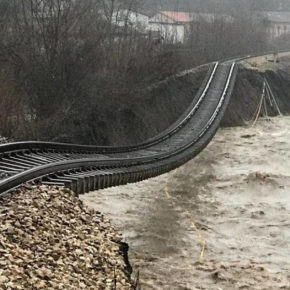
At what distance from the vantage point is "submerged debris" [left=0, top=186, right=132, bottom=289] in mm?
8773

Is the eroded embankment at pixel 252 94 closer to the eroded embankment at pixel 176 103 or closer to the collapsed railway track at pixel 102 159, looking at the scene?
the eroded embankment at pixel 176 103

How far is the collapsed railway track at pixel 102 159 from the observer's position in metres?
14.2

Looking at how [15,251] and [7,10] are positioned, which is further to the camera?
[7,10]

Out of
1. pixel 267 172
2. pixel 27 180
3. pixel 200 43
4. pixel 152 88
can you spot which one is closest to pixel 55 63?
pixel 152 88

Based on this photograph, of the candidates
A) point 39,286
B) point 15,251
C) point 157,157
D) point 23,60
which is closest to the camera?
point 39,286

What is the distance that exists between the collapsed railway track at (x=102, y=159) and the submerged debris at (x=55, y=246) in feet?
2.92

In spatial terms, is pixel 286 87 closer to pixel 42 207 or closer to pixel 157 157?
pixel 157 157

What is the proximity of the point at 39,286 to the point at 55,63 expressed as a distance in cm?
2016

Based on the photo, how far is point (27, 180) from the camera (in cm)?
1306

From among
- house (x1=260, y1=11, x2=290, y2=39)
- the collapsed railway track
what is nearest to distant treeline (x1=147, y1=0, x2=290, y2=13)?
house (x1=260, y1=11, x2=290, y2=39)

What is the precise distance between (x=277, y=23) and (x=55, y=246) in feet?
350

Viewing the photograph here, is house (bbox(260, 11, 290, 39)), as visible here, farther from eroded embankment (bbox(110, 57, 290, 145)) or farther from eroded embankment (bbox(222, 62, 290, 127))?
eroded embankment (bbox(222, 62, 290, 127))

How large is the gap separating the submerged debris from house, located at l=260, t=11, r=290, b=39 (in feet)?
296

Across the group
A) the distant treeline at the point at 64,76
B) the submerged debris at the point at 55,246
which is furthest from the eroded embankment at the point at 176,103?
the submerged debris at the point at 55,246
